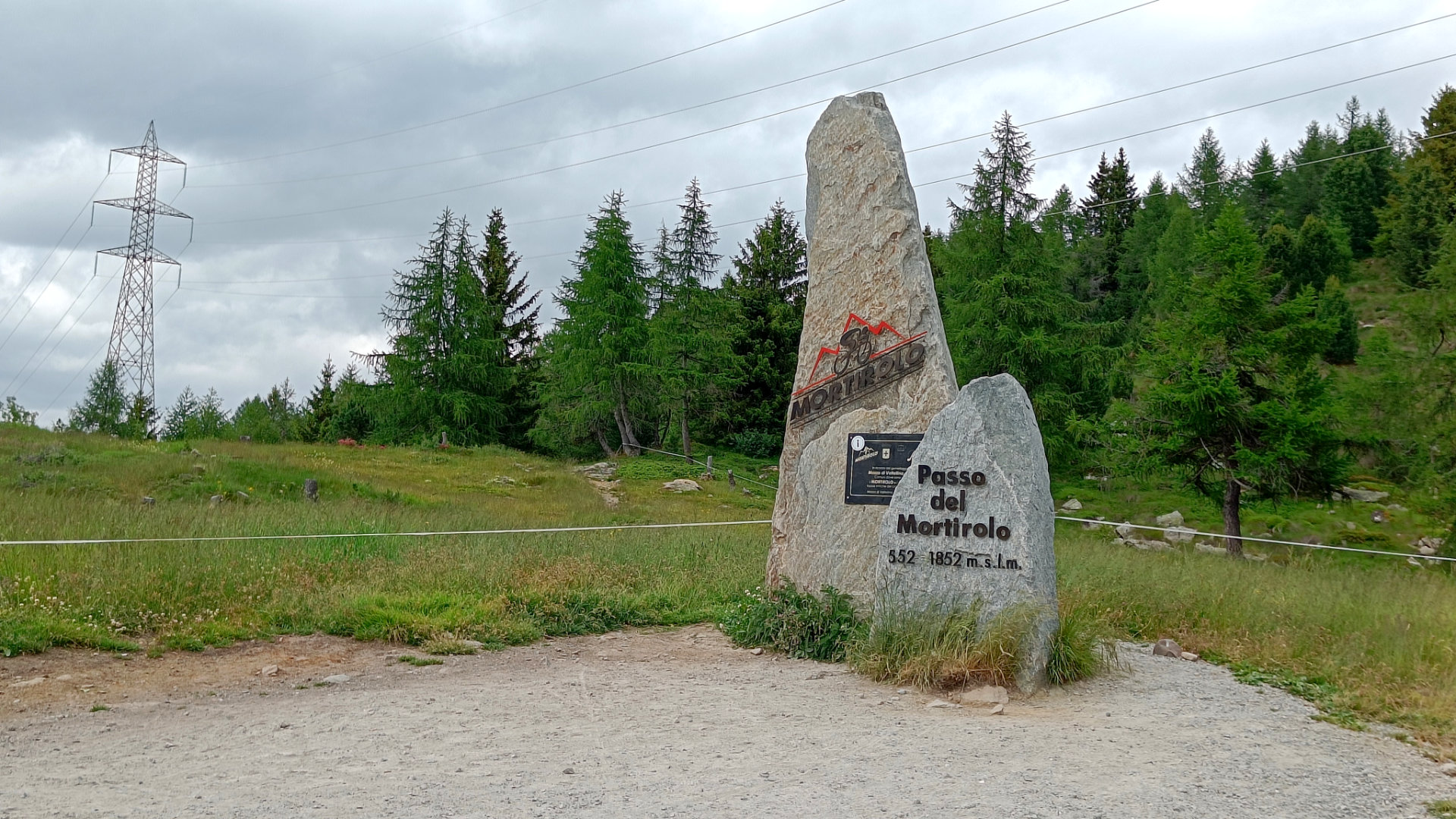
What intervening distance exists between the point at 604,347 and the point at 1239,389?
27.1 metres

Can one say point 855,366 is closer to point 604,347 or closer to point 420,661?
point 420,661

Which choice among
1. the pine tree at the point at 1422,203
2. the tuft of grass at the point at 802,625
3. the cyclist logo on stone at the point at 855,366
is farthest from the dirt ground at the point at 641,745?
the pine tree at the point at 1422,203

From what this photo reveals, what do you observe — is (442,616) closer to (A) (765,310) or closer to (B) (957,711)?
(B) (957,711)

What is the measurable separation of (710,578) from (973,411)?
5537mm

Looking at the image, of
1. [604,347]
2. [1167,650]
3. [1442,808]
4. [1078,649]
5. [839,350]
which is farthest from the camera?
[604,347]

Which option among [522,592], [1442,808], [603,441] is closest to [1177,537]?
[522,592]

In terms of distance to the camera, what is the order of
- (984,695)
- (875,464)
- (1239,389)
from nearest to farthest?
1. (984,695)
2. (875,464)
3. (1239,389)

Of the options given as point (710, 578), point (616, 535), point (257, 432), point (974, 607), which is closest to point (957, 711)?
point (974, 607)

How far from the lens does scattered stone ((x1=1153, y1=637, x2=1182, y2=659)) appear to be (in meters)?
9.33

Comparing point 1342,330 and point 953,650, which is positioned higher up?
point 1342,330

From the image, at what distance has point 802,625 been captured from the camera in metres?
9.41

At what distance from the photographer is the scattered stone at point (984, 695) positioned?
7387 mm

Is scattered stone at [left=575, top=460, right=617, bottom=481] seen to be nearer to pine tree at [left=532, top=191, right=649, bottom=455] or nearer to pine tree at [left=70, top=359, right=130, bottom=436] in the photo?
pine tree at [left=532, top=191, right=649, bottom=455]

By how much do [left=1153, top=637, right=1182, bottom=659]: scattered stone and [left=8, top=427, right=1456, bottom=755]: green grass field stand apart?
320 millimetres
